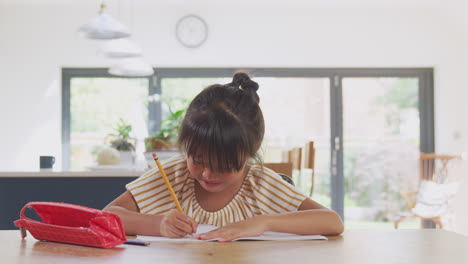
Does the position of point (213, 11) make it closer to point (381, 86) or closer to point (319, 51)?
point (319, 51)

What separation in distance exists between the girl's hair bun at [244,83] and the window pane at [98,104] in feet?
14.2

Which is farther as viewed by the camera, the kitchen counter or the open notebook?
the kitchen counter

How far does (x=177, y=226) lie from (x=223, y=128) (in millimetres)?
219

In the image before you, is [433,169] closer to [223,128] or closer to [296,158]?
[296,158]

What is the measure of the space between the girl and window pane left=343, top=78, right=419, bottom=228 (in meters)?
4.48

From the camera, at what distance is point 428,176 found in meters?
5.54

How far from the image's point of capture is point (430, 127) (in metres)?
5.71

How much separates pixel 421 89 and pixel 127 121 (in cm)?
292

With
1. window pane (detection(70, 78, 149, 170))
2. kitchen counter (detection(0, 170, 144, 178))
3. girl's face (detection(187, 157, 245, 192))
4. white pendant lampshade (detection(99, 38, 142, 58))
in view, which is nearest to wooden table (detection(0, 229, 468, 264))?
girl's face (detection(187, 157, 245, 192))

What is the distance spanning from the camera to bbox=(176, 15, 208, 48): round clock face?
17.7ft

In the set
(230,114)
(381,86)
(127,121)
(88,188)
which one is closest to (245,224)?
(230,114)

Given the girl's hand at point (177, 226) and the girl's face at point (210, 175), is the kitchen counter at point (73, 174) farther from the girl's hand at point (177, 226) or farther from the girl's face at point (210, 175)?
the girl's hand at point (177, 226)

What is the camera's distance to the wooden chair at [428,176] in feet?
17.4

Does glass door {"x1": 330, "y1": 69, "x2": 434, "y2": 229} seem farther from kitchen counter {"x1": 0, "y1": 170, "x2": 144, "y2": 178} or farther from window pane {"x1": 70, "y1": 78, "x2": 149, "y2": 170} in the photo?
kitchen counter {"x1": 0, "y1": 170, "x2": 144, "y2": 178}
